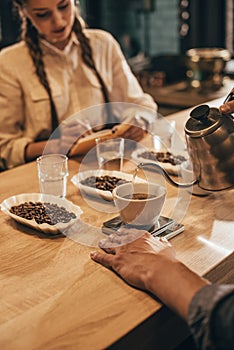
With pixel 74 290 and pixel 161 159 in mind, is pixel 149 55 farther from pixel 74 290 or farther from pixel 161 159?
pixel 74 290

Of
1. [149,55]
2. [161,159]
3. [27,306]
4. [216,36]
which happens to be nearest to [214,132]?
[161,159]

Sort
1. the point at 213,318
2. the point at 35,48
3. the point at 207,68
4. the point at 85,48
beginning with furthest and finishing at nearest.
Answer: the point at 207,68 → the point at 85,48 → the point at 35,48 → the point at 213,318

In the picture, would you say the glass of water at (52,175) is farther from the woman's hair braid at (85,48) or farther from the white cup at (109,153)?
the woman's hair braid at (85,48)

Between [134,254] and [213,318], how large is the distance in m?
0.29

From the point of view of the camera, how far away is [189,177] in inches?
71.0

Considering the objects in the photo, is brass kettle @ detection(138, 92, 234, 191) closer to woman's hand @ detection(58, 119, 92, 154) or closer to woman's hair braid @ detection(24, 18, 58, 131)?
woman's hand @ detection(58, 119, 92, 154)

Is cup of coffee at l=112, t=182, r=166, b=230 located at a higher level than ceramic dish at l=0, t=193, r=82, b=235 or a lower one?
higher

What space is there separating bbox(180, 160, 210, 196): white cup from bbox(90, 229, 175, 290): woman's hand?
0.40 meters

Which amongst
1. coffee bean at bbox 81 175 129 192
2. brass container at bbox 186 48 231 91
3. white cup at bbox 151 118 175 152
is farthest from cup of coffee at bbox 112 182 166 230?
brass container at bbox 186 48 231 91

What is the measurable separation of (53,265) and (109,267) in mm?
136

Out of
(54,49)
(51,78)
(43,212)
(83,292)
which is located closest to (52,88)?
(51,78)

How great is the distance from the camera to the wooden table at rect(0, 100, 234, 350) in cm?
108

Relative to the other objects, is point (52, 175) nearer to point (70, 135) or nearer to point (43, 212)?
point (43, 212)

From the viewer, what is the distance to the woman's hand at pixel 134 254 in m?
1.23
